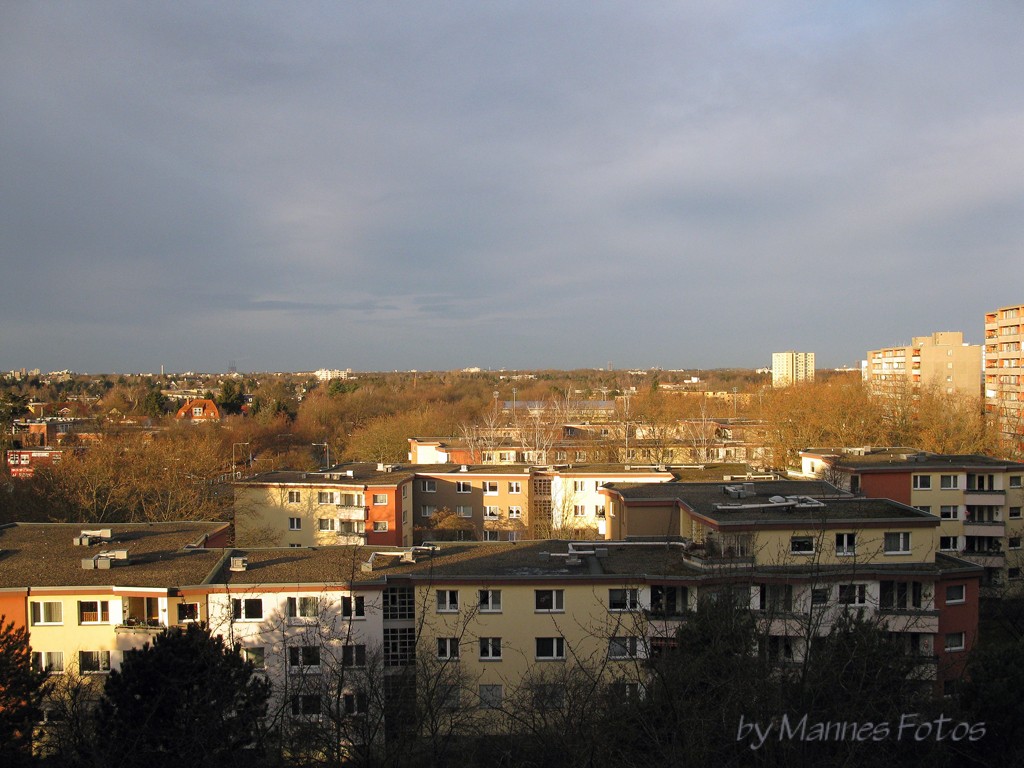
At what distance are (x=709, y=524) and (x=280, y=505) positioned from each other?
12727 millimetres

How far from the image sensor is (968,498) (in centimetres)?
1983

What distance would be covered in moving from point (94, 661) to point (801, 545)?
35.0 feet

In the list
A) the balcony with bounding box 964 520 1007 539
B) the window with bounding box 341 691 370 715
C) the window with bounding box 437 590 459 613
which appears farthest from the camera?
the balcony with bounding box 964 520 1007 539

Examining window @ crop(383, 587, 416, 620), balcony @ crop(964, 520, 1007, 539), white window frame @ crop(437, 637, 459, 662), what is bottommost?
balcony @ crop(964, 520, 1007, 539)

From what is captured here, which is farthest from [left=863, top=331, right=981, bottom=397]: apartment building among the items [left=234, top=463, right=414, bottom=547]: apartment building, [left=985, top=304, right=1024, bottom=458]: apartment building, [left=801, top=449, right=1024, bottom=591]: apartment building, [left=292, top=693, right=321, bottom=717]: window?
[left=292, top=693, right=321, bottom=717]: window

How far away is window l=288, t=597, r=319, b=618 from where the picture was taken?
11.4m

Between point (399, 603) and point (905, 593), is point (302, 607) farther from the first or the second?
point (905, 593)

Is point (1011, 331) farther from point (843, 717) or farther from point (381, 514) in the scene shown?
point (843, 717)

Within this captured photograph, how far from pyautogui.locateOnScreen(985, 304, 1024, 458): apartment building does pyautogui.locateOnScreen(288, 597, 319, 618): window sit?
3461 centimetres

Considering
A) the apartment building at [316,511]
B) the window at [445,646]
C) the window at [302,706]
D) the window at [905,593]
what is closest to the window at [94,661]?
the window at [445,646]

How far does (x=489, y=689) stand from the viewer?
36.3 ft

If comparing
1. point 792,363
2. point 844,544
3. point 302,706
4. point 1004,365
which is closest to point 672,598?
point 844,544

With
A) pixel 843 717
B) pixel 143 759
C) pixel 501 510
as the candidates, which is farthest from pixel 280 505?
pixel 843 717

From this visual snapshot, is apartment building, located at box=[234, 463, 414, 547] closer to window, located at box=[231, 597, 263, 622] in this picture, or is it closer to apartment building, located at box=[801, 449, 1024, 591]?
window, located at box=[231, 597, 263, 622]
